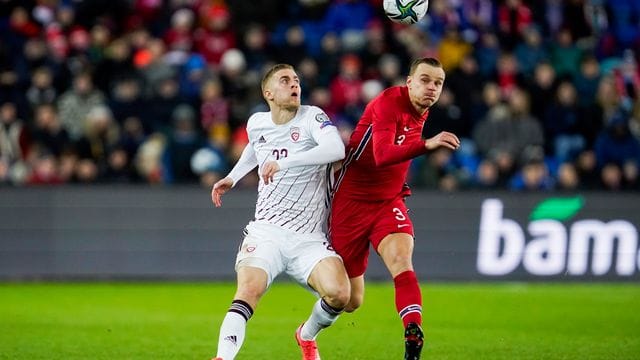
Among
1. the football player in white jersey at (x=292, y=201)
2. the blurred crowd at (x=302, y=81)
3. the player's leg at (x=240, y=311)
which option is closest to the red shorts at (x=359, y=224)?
the football player in white jersey at (x=292, y=201)

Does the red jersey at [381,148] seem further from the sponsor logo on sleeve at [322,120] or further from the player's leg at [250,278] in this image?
the player's leg at [250,278]

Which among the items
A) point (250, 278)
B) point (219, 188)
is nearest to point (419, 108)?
point (219, 188)

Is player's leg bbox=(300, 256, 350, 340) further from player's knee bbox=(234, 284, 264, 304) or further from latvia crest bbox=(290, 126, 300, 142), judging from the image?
latvia crest bbox=(290, 126, 300, 142)

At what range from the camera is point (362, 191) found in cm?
989

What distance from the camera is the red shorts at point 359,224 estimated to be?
9742 millimetres

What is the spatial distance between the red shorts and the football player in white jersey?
284mm

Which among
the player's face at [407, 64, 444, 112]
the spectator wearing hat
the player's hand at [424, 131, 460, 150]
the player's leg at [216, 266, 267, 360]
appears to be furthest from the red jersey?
the spectator wearing hat

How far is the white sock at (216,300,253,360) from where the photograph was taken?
28.0 feet

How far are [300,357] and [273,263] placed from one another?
154cm

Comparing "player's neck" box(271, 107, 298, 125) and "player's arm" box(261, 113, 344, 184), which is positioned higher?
"player's neck" box(271, 107, 298, 125)

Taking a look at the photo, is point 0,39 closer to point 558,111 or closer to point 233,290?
point 233,290

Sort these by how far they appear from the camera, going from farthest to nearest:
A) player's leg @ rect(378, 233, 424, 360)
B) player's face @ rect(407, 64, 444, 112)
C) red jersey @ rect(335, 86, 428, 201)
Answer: player's face @ rect(407, 64, 444, 112)
red jersey @ rect(335, 86, 428, 201)
player's leg @ rect(378, 233, 424, 360)

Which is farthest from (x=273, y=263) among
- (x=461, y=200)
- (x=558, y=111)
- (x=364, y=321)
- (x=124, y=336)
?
(x=558, y=111)

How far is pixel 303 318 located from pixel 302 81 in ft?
19.9
